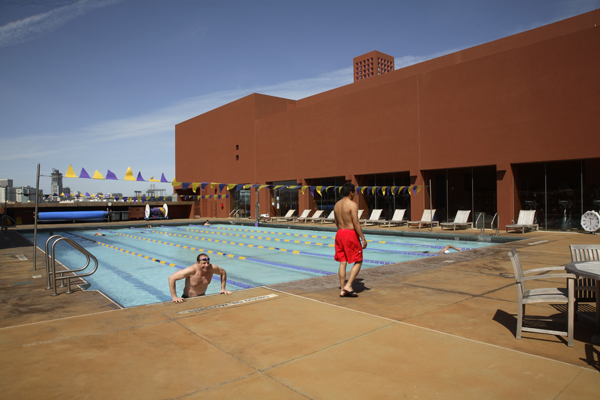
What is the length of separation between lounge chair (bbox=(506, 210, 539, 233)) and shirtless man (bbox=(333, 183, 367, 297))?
11.3 m

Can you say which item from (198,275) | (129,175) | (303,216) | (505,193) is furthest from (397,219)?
(198,275)

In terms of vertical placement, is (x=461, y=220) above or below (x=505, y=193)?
below

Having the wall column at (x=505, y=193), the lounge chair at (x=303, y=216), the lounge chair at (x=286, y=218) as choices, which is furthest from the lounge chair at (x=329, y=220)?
the wall column at (x=505, y=193)

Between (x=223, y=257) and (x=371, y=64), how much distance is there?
696 inches

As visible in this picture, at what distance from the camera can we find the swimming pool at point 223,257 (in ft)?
28.8

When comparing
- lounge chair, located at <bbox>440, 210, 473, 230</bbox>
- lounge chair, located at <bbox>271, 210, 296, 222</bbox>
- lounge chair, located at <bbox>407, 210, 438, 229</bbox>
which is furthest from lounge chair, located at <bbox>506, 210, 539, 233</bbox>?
lounge chair, located at <bbox>271, 210, 296, 222</bbox>

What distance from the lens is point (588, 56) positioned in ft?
42.0

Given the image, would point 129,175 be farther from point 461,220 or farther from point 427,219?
point 461,220

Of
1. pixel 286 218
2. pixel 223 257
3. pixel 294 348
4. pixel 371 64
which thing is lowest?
pixel 223 257

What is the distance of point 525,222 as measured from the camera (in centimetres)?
1441

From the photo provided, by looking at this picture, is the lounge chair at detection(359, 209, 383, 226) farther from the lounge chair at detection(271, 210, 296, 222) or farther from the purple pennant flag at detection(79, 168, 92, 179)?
the purple pennant flag at detection(79, 168, 92, 179)

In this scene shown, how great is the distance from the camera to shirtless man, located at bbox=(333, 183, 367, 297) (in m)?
4.95

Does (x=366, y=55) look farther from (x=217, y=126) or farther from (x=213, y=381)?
(x=213, y=381)

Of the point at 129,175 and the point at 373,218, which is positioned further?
the point at 373,218
